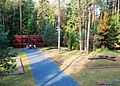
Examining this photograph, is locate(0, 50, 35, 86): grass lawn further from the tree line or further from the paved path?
the tree line

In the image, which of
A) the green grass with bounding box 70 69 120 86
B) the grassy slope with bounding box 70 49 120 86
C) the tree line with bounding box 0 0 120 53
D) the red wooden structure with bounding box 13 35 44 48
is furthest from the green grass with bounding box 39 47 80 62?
the red wooden structure with bounding box 13 35 44 48

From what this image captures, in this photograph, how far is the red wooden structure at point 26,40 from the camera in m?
35.9

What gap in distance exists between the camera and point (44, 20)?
136 ft

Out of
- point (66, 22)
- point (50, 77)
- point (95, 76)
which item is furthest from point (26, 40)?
point (95, 76)

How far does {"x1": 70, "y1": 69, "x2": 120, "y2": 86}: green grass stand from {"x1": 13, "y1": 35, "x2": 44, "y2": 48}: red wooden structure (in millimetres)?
20761

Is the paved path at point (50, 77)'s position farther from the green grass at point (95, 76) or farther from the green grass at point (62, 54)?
the green grass at point (62, 54)

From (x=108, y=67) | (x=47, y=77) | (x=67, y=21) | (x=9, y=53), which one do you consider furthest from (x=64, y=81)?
(x=67, y=21)

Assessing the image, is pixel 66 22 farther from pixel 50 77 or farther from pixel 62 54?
pixel 50 77

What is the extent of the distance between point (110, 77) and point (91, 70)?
2.26 m

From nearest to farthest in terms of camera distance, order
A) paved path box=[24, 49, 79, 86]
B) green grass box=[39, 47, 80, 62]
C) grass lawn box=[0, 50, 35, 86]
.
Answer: grass lawn box=[0, 50, 35, 86] < paved path box=[24, 49, 79, 86] < green grass box=[39, 47, 80, 62]

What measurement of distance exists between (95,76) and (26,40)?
22.8m

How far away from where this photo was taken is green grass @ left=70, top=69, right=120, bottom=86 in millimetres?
13477

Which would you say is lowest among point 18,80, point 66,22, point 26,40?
point 18,80

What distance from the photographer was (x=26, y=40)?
36219mm
